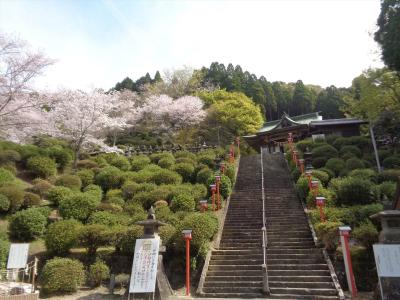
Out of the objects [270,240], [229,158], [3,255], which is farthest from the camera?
[229,158]

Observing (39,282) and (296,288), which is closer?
(296,288)

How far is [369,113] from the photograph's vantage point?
25.1 metres

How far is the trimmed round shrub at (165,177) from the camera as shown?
907 inches

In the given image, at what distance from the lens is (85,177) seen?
23812 mm

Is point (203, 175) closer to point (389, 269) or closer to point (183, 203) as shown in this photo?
point (183, 203)

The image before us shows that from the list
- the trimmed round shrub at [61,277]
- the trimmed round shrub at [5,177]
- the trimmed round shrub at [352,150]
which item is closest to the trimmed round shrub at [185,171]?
the trimmed round shrub at [5,177]

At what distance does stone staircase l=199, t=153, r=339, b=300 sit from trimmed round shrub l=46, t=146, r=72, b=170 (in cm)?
1372

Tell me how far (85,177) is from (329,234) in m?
16.8

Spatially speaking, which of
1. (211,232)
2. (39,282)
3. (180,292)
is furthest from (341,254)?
(39,282)

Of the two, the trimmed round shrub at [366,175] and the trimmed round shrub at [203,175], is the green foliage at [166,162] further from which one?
the trimmed round shrub at [366,175]

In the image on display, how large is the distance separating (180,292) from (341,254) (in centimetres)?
592

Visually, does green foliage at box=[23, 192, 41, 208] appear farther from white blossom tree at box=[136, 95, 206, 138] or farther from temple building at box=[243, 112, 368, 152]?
temple building at box=[243, 112, 368, 152]

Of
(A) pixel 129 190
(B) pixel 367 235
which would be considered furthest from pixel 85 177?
(B) pixel 367 235

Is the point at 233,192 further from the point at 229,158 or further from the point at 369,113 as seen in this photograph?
the point at 369,113
